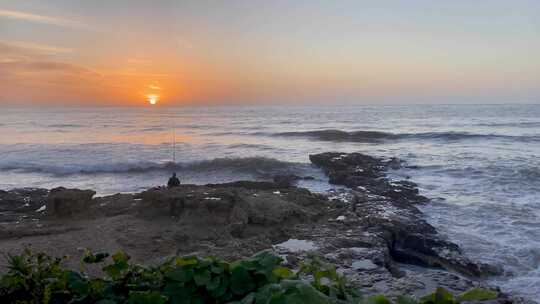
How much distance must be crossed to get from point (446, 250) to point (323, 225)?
2.13 meters

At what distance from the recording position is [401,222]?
327 inches

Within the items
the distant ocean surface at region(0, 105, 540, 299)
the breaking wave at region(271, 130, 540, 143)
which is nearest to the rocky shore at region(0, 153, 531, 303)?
the distant ocean surface at region(0, 105, 540, 299)

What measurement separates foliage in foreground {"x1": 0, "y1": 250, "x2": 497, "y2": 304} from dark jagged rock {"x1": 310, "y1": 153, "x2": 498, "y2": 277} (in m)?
5.19

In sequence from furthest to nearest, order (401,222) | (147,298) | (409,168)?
(409,168) → (401,222) → (147,298)

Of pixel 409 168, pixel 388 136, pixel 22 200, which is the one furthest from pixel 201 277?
pixel 388 136

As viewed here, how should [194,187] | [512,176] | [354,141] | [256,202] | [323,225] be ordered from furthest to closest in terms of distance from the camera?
[354,141] < [512,176] < [194,187] < [256,202] < [323,225]

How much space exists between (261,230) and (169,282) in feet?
18.3

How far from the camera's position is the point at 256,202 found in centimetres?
865

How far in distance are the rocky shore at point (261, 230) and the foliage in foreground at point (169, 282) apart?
2848mm

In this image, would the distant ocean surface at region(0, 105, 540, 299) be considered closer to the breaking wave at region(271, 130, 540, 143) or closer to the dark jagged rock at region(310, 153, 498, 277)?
the breaking wave at region(271, 130, 540, 143)

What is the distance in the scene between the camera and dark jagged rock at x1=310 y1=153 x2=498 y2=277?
6668mm

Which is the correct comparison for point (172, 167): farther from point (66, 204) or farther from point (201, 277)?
point (201, 277)

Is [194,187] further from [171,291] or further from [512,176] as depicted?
[512,176]

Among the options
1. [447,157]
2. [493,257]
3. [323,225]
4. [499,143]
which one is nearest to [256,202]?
[323,225]
